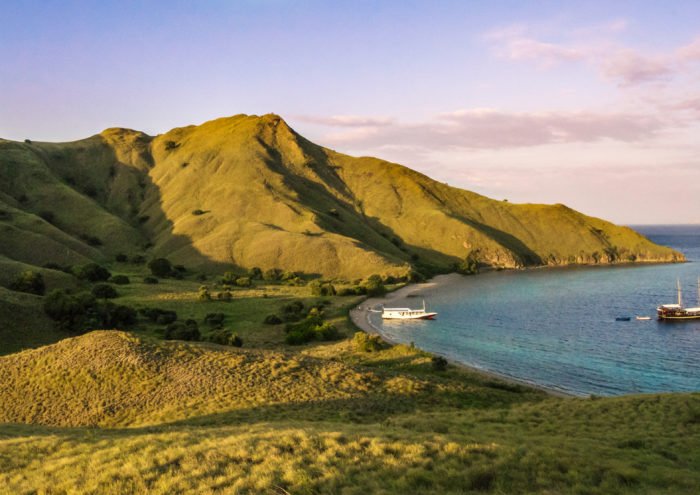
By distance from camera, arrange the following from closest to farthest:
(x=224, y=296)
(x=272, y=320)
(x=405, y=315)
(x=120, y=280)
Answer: (x=272, y=320) < (x=405, y=315) < (x=224, y=296) < (x=120, y=280)

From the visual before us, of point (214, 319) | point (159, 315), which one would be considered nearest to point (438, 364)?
point (214, 319)

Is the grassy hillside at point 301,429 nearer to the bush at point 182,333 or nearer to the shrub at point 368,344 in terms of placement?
the shrub at point 368,344

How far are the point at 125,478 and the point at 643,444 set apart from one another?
20084 millimetres

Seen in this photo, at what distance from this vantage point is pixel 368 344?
177ft

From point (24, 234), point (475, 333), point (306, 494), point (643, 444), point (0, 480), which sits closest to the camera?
point (306, 494)

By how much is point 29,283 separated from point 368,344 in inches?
2027

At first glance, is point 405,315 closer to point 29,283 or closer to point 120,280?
point 120,280

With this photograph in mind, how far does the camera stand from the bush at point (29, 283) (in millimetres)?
70750

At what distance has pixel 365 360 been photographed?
49594 millimetres

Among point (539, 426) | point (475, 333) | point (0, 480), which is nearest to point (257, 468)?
point (0, 480)

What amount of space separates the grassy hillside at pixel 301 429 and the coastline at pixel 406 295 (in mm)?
4117

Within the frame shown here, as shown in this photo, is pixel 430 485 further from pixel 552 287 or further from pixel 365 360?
pixel 552 287

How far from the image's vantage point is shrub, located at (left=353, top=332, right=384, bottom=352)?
53562 mm

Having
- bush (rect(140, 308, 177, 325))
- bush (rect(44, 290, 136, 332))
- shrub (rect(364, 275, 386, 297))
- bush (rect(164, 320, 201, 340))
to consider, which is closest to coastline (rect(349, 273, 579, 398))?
shrub (rect(364, 275, 386, 297))
